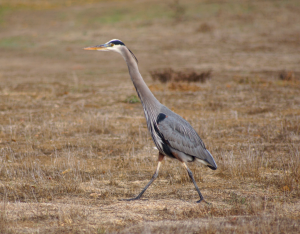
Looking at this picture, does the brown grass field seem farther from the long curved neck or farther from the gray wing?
the long curved neck

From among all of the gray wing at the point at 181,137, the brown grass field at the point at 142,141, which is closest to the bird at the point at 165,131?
Result: the gray wing at the point at 181,137

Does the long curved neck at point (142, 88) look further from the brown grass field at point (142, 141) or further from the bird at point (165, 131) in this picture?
the brown grass field at point (142, 141)

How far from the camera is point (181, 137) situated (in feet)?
16.5

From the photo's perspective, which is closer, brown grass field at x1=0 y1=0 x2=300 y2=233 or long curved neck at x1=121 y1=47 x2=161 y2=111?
brown grass field at x1=0 y1=0 x2=300 y2=233

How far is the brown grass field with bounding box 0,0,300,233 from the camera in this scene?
14.4 feet

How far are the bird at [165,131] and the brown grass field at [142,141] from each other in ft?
1.71

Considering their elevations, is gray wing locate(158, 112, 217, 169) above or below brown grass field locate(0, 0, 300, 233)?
above

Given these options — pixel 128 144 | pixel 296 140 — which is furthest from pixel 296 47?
pixel 128 144

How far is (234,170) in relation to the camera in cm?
580

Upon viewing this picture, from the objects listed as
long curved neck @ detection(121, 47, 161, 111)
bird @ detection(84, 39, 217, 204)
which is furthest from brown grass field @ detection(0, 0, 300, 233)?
long curved neck @ detection(121, 47, 161, 111)

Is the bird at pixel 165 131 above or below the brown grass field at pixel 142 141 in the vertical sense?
above

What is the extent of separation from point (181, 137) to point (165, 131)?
226mm

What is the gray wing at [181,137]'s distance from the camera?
4957 mm

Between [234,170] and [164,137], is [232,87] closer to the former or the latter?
[234,170]
